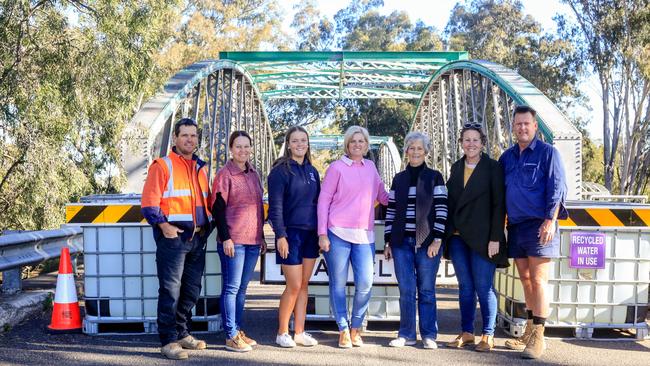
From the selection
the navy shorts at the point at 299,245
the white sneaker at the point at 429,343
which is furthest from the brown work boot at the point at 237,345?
the white sneaker at the point at 429,343

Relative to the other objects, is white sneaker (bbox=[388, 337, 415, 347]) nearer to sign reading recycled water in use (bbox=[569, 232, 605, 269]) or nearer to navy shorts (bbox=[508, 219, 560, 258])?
navy shorts (bbox=[508, 219, 560, 258])

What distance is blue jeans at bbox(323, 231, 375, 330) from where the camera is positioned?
5.62m

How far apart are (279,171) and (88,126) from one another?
18.5 feet

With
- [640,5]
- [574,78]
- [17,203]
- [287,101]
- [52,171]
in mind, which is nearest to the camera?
[52,171]

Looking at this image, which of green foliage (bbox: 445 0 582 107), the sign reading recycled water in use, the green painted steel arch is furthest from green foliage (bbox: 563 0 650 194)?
the sign reading recycled water in use

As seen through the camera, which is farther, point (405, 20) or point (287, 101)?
point (405, 20)

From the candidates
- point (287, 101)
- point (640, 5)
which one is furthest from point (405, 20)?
point (640, 5)

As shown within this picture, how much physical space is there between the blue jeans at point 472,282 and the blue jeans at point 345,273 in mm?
694

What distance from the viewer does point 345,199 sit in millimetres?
5609

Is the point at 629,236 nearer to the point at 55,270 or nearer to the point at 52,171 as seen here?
the point at 52,171

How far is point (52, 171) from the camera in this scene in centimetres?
967

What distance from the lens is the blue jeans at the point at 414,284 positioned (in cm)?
567

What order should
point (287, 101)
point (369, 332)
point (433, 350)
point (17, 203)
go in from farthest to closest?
point (287, 101), point (17, 203), point (369, 332), point (433, 350)

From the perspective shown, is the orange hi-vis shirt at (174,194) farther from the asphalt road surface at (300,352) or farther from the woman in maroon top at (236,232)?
the asphalt road surface at (300,352)
